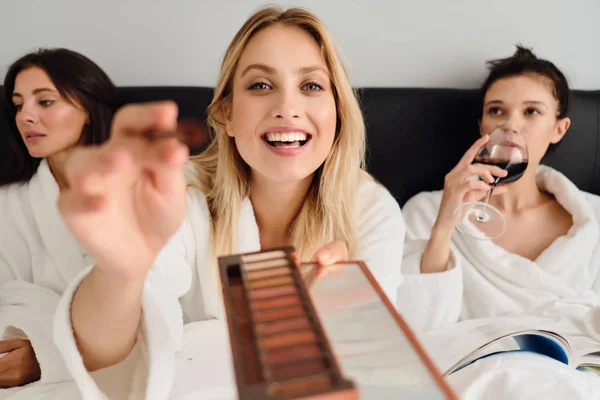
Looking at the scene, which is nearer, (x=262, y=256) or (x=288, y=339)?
(x=288, y=339)

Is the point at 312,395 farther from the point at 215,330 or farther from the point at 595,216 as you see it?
the point at 595,216

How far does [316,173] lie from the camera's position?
43.6 inches

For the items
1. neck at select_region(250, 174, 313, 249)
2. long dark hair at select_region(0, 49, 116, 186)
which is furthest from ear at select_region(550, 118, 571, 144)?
long dark hair at select_region(0, 49, 116, 186)

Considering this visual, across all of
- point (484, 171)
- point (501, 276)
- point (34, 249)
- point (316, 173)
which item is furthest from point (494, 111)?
point (34, 249)

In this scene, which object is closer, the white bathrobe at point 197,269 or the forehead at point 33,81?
the white bathrobe at point 197,269

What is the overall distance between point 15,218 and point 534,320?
1.43 m

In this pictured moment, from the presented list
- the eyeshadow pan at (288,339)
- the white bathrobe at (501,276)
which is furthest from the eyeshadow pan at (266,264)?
the white bathrobe at (501,276)

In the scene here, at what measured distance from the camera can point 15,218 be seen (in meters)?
1.21

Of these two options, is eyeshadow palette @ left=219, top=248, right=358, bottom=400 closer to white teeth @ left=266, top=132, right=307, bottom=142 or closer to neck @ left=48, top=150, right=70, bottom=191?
white teeth @ left=266, top=132, right=307, bottom=142

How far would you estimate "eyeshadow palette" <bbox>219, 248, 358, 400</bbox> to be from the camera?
0.27 m

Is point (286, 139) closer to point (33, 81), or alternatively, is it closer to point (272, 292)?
point (272, 292)

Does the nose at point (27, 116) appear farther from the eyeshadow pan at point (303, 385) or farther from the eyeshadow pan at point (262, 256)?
the eyeshadow pan at point (303, 385)

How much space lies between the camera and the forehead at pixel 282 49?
35.7 inches

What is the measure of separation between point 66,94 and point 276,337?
3.86 feet
